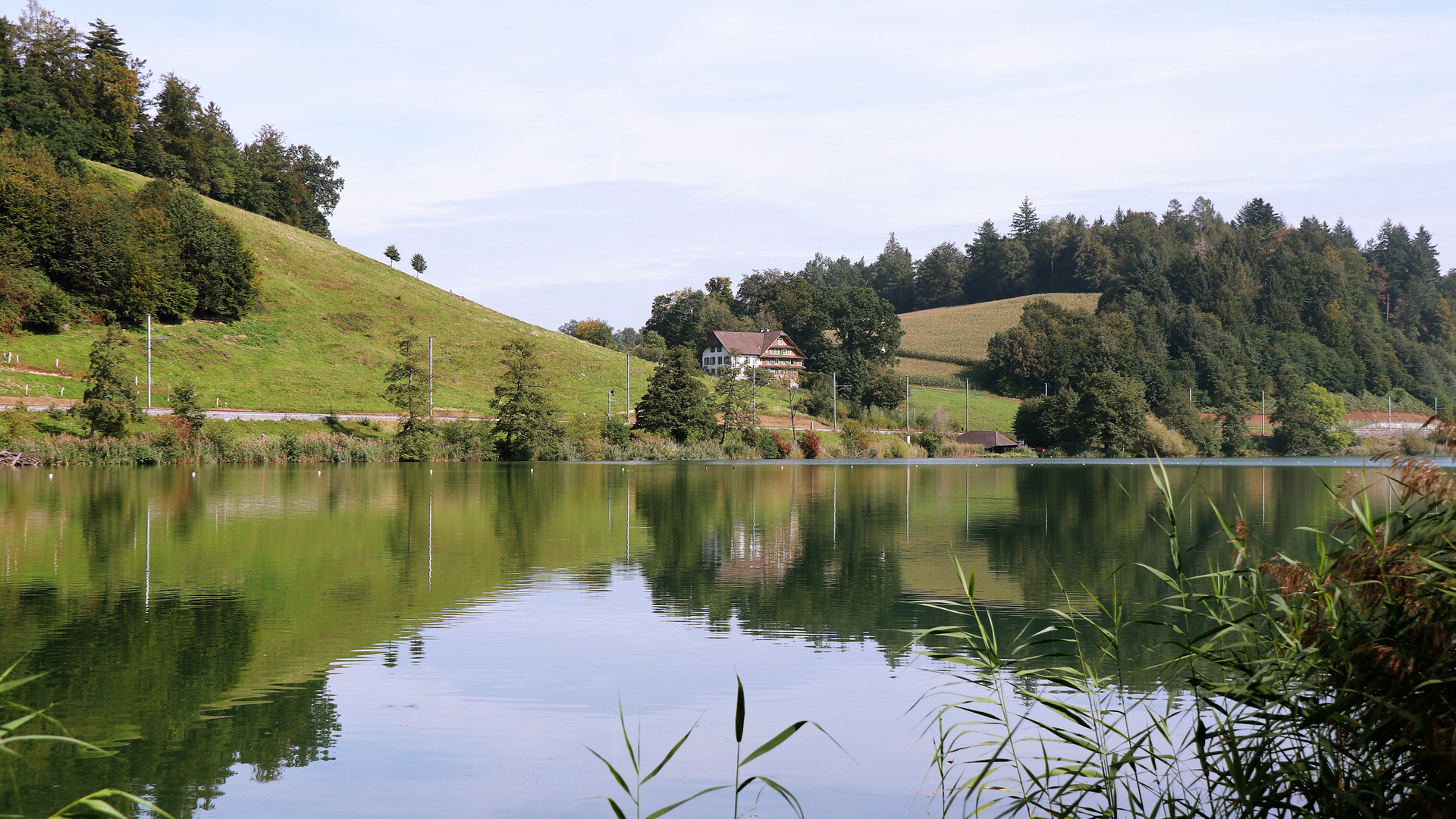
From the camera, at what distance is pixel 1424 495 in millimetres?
4469

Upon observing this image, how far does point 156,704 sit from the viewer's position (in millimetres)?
7746

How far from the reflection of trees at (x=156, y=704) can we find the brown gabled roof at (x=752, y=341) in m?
114

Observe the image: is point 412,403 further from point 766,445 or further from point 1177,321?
point 1177,321

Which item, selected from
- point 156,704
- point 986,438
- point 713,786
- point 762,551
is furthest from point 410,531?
point 986,438

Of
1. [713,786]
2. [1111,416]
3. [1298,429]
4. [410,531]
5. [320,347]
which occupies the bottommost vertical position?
[713,786]

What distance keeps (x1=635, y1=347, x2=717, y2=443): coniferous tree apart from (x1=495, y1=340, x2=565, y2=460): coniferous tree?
30.2 feet

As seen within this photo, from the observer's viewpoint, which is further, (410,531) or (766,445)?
(766,445)

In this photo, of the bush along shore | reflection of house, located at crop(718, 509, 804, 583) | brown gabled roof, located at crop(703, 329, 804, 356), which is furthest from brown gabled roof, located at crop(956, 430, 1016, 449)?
reflection of house, located at crop(718, 509, 804, 583)

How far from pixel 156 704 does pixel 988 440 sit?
84.9m

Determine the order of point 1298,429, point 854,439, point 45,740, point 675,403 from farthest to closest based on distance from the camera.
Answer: point 1298,429 < point 854,439 < point 675,403 < point 45,740

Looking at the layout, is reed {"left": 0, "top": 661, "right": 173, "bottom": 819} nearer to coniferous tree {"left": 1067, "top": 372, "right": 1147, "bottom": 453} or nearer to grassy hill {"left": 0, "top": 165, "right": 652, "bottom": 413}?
grassy hill {"left": 0, "top": 165, "right": 652, "bottom": 413}

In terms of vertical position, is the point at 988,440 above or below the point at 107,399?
below

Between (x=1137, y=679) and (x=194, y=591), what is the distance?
1081 cm

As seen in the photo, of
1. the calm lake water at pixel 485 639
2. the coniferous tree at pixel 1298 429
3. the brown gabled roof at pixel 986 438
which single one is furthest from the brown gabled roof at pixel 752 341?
the calm lake water at pixel 485 639
